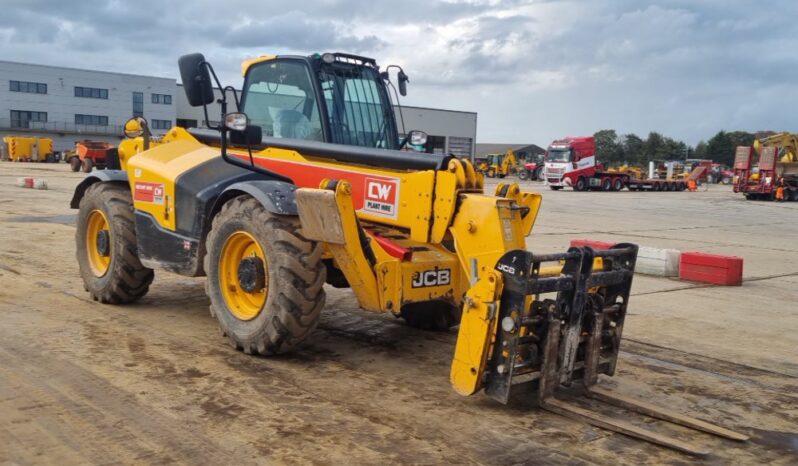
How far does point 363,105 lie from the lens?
258 inches

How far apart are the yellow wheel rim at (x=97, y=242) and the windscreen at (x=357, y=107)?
273 centimetres

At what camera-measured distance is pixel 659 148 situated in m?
103

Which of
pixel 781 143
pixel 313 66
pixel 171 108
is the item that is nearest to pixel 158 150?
pixel 313 66

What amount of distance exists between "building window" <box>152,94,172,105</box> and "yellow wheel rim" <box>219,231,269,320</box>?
7849 centimetres

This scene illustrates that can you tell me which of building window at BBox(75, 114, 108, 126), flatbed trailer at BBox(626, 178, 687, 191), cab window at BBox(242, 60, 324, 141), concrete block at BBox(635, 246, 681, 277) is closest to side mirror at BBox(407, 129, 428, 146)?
cab window at BBox(242, 60, 324, 141)

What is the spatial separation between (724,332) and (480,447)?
4417 millimetres

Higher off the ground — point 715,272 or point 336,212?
point 336,212

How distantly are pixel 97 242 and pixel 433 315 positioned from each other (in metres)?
3.50

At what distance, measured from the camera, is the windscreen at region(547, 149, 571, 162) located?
43.8 meters

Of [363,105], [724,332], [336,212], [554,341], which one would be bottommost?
[724,332]

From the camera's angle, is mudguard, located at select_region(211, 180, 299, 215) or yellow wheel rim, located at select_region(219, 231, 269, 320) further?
yellow wheel rim, located at select_region(219, 231, 269, 320)

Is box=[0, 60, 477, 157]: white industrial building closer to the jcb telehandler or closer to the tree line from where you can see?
the tree line

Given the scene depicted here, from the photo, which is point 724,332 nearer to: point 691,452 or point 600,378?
point 600,378

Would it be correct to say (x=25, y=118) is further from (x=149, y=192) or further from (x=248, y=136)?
(x=248, y=136)
